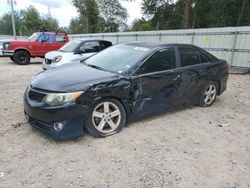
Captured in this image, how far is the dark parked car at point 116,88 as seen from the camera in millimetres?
3242

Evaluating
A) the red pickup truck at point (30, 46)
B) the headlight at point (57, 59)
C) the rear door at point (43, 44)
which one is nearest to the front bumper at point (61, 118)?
the headlight at point (57, 59)

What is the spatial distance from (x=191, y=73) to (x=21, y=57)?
1077cm

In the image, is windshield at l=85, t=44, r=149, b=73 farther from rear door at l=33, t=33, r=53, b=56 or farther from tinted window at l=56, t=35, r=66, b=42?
tinted window at l=56, t=35, r=66, b=42

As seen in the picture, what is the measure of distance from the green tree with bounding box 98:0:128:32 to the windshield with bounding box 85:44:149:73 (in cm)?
4872

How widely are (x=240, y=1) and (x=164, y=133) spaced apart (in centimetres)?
2820

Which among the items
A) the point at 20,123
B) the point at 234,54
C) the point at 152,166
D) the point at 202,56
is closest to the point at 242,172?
the point at 152,166

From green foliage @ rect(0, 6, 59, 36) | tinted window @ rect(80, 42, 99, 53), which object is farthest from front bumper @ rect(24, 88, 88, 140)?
green foliage @ rect(0, 6, 59, 36)

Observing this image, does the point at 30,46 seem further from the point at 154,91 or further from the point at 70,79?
the point at 154,91

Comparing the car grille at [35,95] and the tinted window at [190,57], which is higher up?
the tinted window at [190,57]

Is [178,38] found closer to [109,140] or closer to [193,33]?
[193,33]

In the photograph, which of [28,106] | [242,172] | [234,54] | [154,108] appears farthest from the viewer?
[234,54]

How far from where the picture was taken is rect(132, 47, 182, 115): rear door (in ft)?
12.8

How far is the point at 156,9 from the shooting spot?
94.4ft

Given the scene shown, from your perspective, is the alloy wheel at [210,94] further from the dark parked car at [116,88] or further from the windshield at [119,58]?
the windshield at [119,58]
